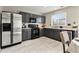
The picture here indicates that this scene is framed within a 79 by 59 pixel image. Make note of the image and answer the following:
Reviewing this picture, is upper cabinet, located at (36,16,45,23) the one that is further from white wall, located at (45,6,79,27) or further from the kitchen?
white wall, located at (45,6,79,27)

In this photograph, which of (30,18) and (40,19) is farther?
(40,19)

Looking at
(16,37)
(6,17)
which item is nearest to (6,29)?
(6,17)

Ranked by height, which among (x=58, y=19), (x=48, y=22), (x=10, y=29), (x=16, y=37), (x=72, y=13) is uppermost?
(x=72, y=13)

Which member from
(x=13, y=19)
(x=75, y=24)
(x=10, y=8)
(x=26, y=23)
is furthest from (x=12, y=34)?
(x=75, y=24)

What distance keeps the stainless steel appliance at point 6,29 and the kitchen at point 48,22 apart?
7.3 inches

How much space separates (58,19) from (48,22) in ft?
4.09

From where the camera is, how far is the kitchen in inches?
198

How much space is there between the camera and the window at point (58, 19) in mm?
6130

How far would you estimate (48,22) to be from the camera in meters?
7.84

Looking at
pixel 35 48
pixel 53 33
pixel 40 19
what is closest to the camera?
pixel 35 48

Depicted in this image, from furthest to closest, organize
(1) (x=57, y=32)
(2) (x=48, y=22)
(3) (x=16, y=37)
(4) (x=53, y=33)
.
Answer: (2) (x=48, y=22) < (4) (x=53, y=33) < (1) (x=57, y=32) < (3) (x=16, y=37)

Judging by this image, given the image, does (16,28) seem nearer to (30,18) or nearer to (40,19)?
(30,18)

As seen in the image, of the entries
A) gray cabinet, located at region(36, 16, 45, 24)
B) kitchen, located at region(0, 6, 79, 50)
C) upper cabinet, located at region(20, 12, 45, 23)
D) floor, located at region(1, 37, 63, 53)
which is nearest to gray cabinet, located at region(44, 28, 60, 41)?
kitchen, located at region(0, 6, 79, 50)

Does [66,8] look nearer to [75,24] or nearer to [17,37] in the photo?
[75,24]
